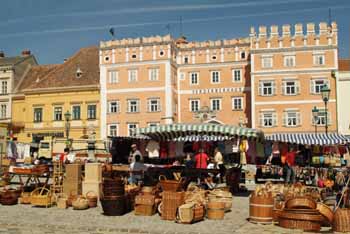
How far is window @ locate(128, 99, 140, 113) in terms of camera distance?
46.2 metres

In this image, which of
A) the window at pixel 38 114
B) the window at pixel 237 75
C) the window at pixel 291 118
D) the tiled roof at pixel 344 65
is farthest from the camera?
the window at pixel 38 114

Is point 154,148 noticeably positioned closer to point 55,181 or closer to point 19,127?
point 55,181

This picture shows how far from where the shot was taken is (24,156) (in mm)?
31125

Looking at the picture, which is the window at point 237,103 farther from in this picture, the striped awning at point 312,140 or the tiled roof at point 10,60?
the tiled roof at point 10,60

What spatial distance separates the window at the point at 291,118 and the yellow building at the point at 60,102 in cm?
1784

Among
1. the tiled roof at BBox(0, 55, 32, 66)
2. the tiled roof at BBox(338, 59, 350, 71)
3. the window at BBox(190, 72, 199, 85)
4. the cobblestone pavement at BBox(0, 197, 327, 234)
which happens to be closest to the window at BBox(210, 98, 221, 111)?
the window at BBox(190, 72, 199, 85)

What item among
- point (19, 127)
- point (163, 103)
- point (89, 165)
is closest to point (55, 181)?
point (89, 165)

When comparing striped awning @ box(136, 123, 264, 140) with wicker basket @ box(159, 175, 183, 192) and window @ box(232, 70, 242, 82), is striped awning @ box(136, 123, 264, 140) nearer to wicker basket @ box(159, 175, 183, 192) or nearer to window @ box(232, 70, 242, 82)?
wicker basket @ box(159, 175, 183, 192)

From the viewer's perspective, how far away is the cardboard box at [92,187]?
15.1 metres

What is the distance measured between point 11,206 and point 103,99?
3291 cm

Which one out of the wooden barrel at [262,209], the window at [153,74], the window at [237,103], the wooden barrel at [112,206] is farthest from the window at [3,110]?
the wooden barrel at [262,209]

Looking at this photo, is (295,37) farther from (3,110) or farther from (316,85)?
(3,110)

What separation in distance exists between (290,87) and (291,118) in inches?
109

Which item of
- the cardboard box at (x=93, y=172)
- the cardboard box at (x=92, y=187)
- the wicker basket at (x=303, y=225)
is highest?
the cardboard box at (x=93, y=172)
